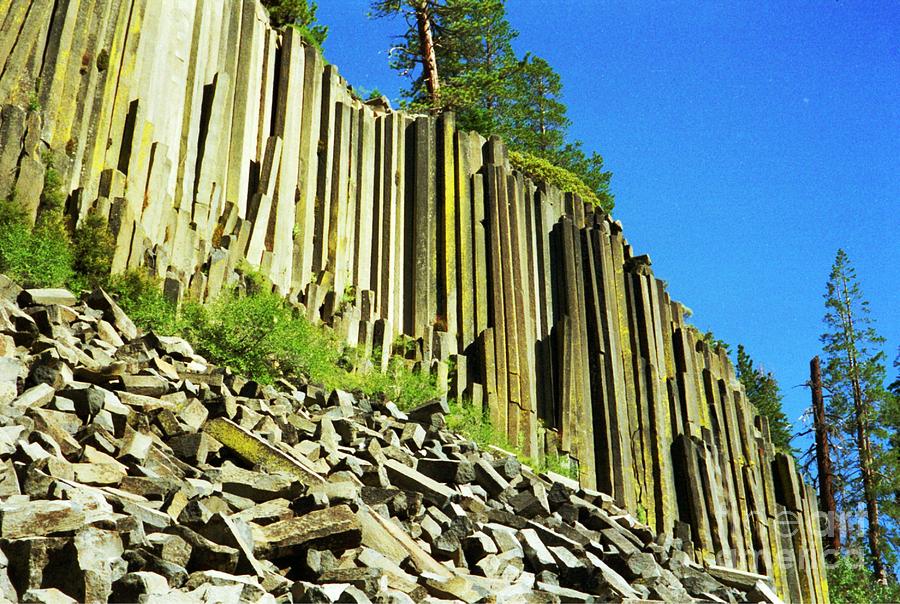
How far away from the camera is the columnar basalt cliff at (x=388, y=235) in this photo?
8.84 metres

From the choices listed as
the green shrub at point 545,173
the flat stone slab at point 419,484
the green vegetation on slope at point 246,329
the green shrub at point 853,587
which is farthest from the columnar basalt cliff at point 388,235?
the green shrub at point 853,587

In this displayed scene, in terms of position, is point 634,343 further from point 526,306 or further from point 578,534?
point 578,534

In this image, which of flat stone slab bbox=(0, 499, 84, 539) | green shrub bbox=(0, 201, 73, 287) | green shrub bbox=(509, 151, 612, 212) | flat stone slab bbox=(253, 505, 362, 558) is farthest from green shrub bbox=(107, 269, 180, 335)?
green shrub bbox=(509, 151, 612, 212)

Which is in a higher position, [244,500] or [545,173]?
[545,173]

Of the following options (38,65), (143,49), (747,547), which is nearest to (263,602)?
(38,65)

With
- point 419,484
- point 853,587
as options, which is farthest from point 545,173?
point 419,484

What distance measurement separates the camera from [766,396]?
96.0 ft

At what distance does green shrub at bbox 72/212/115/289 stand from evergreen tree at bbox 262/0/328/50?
20.4 feet

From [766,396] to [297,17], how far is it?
64.5 feet

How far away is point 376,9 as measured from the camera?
2205cm

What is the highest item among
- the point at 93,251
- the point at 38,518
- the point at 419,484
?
the point at 93,251

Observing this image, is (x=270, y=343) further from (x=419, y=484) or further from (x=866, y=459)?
(x=866, y=459)

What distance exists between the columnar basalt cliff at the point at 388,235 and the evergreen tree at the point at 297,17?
2452 millimetres

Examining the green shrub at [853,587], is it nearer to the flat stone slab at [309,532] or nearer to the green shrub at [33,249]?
the green shrub at [33,249]
